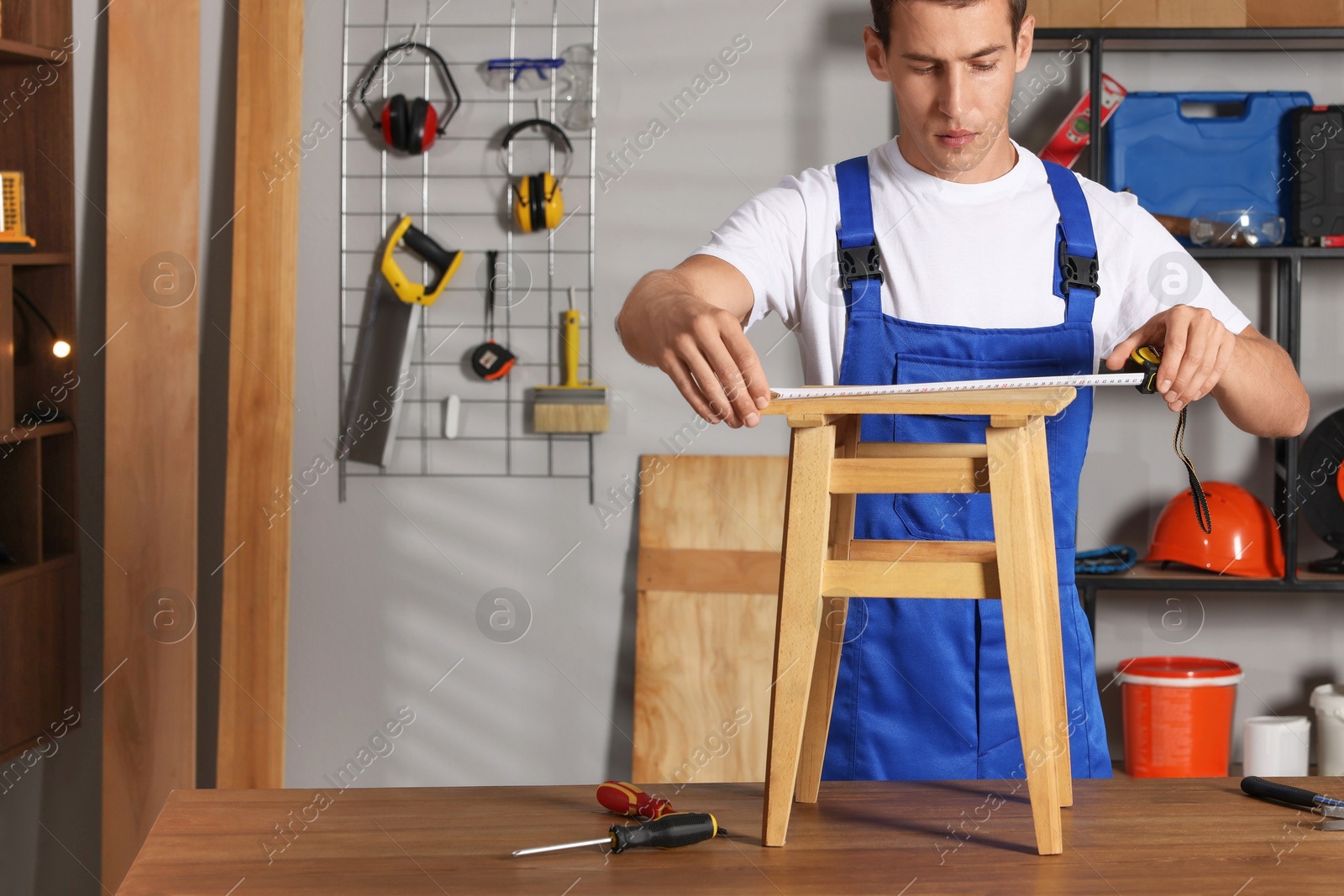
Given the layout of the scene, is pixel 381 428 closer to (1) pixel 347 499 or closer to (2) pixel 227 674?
(1) pixel 347 499

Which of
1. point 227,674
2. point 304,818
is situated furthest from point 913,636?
point 227,674

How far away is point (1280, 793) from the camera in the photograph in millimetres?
1058

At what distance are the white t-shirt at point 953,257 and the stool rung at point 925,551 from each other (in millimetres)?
362

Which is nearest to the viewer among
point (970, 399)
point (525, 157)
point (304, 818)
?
point (970, 399)

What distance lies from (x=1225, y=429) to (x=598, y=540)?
59.4 inches

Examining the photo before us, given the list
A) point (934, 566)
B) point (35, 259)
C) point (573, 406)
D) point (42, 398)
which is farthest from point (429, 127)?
point (934, 566)

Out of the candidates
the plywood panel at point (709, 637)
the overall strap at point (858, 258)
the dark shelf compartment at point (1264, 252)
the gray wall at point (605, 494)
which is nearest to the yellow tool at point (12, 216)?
the gray wall at point (605, 494)

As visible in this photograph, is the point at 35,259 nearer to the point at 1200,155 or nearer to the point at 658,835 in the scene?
the point at 658,835

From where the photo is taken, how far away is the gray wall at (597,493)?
2562 millimetres

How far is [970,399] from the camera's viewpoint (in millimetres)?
873

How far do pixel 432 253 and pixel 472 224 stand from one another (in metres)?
0.12

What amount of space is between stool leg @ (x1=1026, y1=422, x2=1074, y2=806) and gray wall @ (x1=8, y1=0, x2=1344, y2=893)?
5.25 ft

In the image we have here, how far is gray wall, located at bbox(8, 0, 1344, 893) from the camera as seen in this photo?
2562mm

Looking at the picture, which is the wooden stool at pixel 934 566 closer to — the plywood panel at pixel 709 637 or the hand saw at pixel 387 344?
the plywood panel at pixel 709 637
